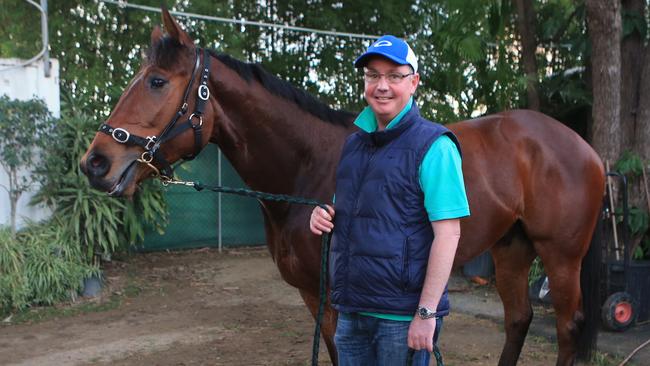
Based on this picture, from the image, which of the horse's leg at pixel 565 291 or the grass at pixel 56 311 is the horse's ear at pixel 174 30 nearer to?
the horse's leg at pixel 565 291

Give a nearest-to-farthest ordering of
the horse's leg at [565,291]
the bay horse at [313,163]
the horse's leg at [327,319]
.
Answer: the bay horse at [313,163], the horse's leg at [327,319], the horse's leg at [565,291]

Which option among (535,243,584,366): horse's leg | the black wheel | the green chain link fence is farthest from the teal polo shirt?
the green chain link fence

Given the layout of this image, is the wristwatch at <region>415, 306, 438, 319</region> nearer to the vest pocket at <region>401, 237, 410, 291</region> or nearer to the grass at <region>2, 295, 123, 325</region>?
the vest pocket at <region>401, 237, 410, 291</region>

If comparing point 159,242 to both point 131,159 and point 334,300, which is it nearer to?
point 131,159

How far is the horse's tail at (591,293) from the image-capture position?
150 inches

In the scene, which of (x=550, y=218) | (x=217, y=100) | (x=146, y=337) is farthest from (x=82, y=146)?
(x=550, y=218)

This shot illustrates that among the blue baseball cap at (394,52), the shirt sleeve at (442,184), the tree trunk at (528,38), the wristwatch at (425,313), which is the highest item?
the tree trunk at (528,38)

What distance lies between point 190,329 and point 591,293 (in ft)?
10.9

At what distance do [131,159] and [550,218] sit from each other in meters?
2.44

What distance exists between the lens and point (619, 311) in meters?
4.54

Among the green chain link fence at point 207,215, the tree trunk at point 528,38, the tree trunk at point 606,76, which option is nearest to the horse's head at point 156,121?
the tree trunk at point 606,76

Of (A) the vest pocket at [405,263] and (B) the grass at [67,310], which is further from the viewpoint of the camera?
(B) the grass at [67,310]

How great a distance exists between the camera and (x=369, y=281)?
1.73m

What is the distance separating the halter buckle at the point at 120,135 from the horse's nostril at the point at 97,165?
0.32 ft
